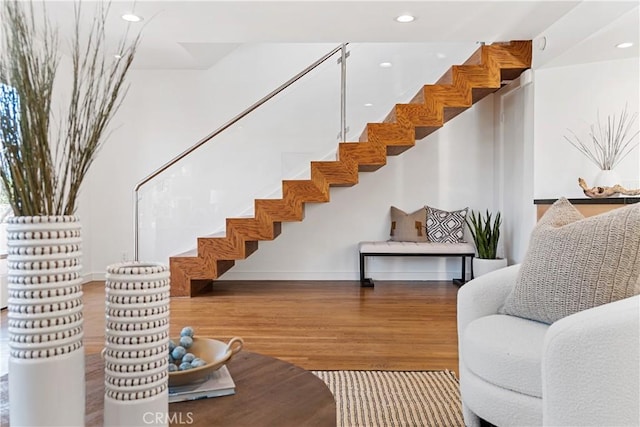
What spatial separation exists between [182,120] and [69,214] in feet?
16.6

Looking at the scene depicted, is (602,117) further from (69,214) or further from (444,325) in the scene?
(69,214)

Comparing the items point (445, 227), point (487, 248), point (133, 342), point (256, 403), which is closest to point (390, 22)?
point (445, 227)

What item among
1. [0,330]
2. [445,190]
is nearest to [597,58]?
[445,190]

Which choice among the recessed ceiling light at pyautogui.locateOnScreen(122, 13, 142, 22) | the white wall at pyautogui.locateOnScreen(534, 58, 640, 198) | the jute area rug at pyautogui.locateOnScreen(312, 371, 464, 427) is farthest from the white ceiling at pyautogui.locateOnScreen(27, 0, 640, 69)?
the jute area rug at pyautogui.locateOnScreen(312, 371, 464, 427)

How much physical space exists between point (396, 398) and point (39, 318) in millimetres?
1637

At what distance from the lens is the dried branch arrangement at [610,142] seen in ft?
13.1

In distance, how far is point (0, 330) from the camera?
10.4 ft

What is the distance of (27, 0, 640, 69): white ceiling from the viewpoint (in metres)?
3.27

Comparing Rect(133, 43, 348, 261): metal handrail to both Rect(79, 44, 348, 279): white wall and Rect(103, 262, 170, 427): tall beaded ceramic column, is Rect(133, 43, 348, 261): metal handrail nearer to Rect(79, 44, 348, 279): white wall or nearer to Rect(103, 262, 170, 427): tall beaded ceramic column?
Rect(79, 44, 348, 279): white wall

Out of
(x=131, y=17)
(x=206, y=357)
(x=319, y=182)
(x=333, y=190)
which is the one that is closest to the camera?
(x=206, y=357)

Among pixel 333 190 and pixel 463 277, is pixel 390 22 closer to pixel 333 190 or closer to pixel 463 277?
pixel 333 190

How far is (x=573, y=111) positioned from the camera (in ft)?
13.6

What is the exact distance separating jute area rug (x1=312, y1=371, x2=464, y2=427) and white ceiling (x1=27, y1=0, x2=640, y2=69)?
2.62 m

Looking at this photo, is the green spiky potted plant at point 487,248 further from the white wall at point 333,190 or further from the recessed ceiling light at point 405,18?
the recessed ceiling light at point 405,18
